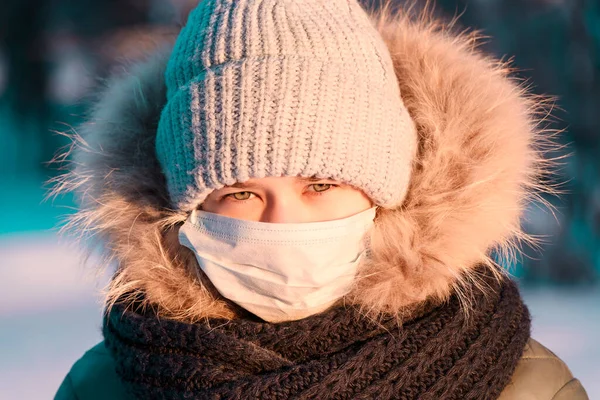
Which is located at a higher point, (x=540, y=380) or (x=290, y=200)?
(x=290, y=200)

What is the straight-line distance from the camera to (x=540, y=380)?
5.62ft

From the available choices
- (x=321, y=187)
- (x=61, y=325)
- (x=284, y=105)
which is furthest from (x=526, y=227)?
(x=284, y=105)

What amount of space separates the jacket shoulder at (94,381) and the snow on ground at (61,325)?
1278 millimetres

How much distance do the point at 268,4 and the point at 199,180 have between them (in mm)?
455

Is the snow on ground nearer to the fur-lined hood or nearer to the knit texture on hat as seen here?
the fur-lined hood

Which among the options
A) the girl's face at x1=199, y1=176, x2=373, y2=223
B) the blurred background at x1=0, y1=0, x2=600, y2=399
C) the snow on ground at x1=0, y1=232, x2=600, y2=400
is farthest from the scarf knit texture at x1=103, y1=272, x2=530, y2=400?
the snow on ground at x1=0, y1=232, x2=600, y2=400

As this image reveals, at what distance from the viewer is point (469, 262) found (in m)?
1.72

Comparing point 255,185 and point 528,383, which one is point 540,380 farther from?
point 255,185

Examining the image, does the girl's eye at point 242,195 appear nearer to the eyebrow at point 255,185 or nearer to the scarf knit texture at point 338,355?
the eyebrow at point 255,185

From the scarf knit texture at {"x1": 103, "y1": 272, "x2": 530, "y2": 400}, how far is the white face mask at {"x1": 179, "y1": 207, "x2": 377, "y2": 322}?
6cm

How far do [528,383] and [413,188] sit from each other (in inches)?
21.2

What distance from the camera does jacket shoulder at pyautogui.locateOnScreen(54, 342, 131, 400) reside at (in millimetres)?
1967

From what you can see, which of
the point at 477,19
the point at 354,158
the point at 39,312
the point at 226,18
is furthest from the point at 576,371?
the point at 477,19

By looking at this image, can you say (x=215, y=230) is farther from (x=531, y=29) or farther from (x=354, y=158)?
(x=531, y=29)
